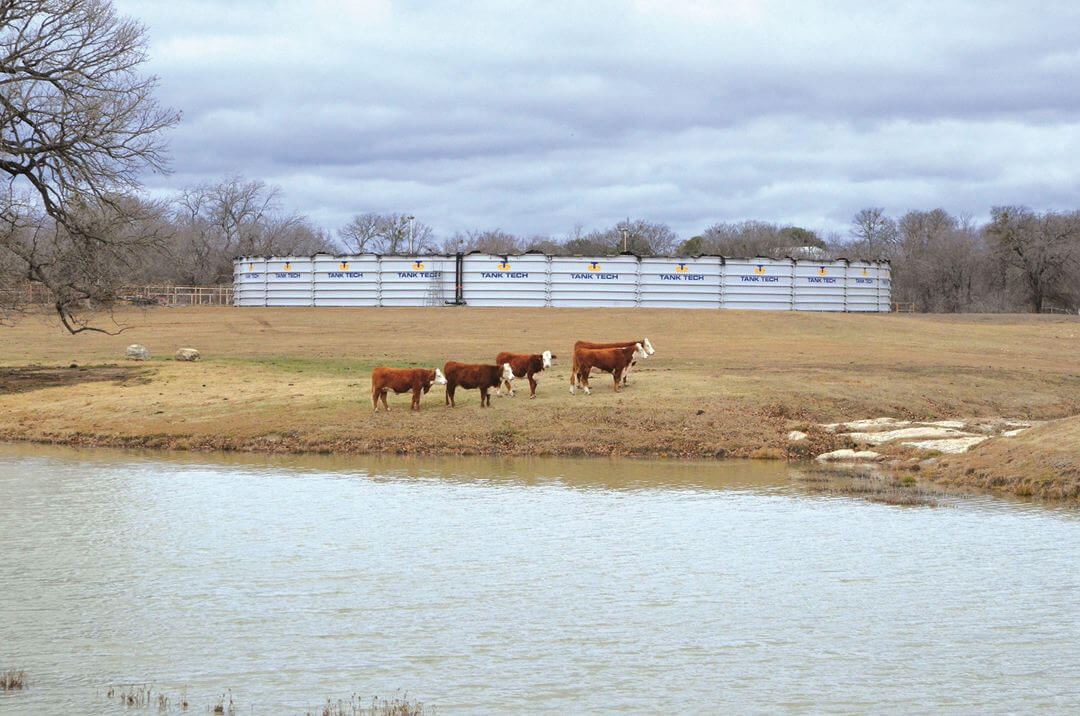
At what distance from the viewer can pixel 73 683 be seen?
8914 millimetres

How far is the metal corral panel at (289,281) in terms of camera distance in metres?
75.3

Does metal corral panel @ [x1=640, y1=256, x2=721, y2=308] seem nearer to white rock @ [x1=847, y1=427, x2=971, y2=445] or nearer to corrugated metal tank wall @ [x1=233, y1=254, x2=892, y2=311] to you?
corrugated metal tank wall @ [x1=233, y1=254, x2=892, y2=311]

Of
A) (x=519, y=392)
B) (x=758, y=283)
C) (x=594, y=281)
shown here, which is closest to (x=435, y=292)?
(x=594, y=281)

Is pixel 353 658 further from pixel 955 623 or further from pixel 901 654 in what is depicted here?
pixel 955 623

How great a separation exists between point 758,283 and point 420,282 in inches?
850

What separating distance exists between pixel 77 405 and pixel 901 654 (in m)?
24.8

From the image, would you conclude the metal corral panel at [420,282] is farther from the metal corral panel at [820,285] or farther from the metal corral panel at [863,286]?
the metal corral panel at [863,286]

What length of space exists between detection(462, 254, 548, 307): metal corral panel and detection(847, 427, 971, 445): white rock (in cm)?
4733

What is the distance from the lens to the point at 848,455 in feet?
76.4

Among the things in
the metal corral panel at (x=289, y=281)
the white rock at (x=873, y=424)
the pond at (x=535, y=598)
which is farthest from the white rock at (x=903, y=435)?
the metal corral panel at (x=289, y=281)

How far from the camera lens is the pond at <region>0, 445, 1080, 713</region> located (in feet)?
29.7

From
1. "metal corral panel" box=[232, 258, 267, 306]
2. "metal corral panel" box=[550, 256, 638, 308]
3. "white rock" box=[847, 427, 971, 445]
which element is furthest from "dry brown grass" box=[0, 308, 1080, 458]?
"metal corral panel" box=[232, 258, 267, 306]

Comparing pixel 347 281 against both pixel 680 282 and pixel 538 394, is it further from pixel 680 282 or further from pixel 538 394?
pixel 538 394

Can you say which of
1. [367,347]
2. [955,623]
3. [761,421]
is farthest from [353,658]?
[367,347]
